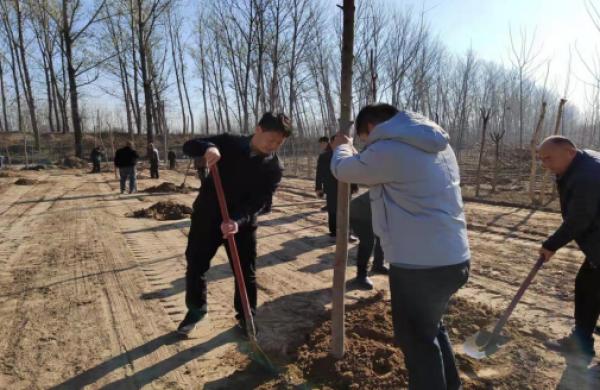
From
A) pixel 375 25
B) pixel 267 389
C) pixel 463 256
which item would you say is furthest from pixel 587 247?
pixel 375 25

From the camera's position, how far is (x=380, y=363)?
299 cm

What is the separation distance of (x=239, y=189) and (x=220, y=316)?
4.53 feet

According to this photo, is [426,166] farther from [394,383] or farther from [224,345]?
[224,345]

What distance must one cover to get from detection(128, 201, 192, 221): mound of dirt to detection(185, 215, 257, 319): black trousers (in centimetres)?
594

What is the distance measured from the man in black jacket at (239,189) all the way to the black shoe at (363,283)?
5.46 feet

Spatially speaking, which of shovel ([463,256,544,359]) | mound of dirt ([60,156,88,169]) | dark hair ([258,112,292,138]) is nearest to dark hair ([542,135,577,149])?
shovel ([463,256,544,359])

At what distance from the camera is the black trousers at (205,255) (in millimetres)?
3445

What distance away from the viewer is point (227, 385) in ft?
9.50

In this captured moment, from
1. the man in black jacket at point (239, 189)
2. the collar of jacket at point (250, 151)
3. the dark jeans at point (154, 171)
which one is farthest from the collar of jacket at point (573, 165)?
the dark jeans at point (154, 171)

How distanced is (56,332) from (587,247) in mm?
4259

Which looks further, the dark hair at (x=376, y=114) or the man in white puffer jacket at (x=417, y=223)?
the dark hair at (x=376, y=114)

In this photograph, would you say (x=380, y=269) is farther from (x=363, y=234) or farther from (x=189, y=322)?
(x=189, y=322)

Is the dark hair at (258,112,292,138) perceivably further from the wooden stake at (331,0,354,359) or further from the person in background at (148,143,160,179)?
the person in background at (148,143,160,179)

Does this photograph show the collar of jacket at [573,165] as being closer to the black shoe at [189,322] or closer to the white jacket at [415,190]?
the white jacket at [415,190]
